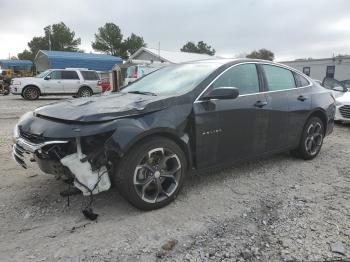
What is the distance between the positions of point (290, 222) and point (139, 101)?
1.94 meters

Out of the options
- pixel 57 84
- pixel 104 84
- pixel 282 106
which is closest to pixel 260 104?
pixel 282 106

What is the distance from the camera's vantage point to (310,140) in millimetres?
5512

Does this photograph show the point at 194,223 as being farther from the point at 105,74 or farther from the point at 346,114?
the point at 105,74

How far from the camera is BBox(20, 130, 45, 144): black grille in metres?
3.28

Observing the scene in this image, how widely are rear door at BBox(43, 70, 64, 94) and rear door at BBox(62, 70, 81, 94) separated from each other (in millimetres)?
214

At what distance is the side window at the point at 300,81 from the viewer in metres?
5.35

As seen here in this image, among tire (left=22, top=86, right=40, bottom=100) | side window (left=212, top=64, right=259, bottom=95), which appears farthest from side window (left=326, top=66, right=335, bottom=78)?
side window (left=212, top=64, right=259, bottom=95)

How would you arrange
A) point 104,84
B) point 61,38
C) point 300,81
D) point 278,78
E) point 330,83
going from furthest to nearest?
point 61,38 → point 104,84 → point 330,83 → point 300,81 → point 278,78

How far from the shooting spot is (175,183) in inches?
146

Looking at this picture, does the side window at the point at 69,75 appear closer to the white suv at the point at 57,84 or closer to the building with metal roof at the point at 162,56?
the white suv at the point at 57,84

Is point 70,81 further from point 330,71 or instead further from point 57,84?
point 330,71

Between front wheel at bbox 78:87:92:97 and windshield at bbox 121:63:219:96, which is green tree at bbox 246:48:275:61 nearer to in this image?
front wheel at bbox 78:87:92:97

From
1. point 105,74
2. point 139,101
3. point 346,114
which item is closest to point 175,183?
point 139,101

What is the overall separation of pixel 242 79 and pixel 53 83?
51.6 ft
